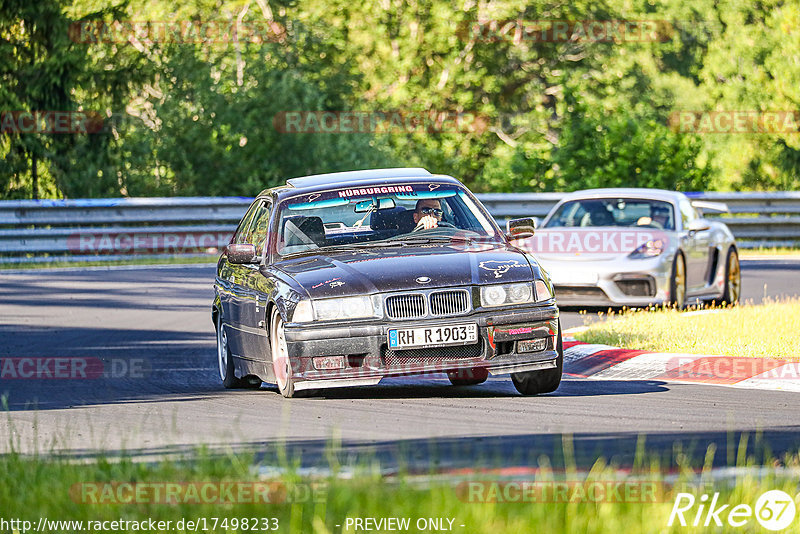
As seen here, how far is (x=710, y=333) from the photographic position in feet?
38.9

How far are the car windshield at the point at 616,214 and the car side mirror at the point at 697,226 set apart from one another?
220mm

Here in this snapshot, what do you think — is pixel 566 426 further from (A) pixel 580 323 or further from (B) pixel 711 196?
(B) pixel 711 196

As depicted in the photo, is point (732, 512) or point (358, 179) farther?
point (358, 179)

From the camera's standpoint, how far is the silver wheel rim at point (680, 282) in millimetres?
15062

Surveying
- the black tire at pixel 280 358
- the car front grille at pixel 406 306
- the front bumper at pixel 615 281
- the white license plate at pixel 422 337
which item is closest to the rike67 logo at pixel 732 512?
the white license plate at pixel 422 337

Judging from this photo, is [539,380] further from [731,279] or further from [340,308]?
[731,279]

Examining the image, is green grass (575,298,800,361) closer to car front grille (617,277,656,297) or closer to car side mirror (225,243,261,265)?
car front grille (617,277,656,297)

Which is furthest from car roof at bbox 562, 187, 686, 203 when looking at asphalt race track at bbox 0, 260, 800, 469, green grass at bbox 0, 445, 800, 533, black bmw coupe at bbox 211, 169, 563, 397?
green grass at bbox 0, 445, 800, 533

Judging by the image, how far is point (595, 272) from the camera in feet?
49.6

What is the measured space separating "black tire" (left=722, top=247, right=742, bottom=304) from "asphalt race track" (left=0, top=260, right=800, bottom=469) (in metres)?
6.28

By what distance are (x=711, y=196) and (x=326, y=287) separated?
57.3ft

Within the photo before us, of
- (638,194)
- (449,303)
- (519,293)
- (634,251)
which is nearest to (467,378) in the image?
(519,293)

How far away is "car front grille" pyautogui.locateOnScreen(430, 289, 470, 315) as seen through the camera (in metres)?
8.85

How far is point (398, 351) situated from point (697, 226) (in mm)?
7726
